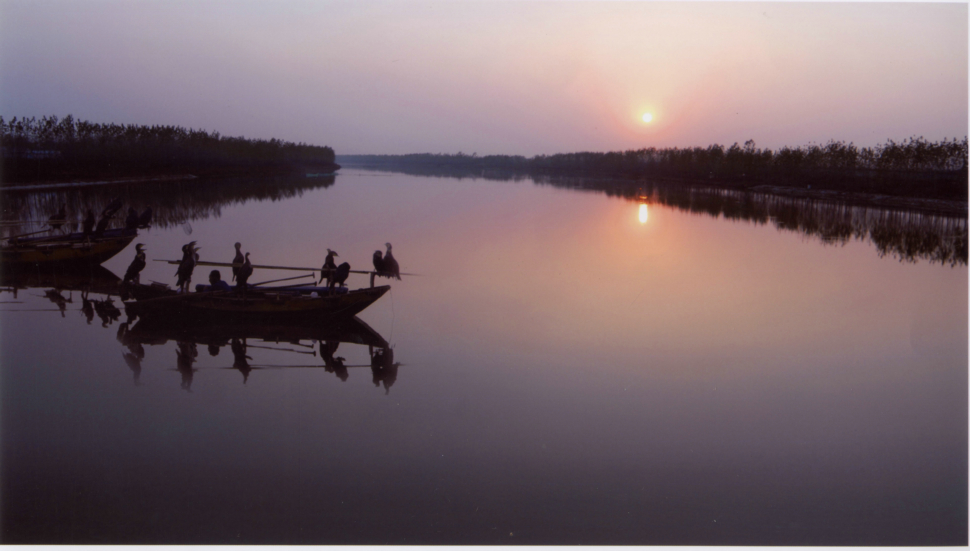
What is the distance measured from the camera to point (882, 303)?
460 inches

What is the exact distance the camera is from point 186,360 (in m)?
7.87

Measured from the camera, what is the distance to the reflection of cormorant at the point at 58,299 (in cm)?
1049

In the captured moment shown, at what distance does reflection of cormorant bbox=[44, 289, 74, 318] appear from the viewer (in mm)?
10492

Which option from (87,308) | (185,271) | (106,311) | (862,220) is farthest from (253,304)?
(862,220)

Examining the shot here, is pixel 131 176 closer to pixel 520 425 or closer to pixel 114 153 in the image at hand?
pixel 114 153

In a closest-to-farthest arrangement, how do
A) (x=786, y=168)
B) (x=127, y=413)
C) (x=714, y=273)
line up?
1. (x=127, y=413)
2. (x=714, y=273)
3. (x=786, y=168)

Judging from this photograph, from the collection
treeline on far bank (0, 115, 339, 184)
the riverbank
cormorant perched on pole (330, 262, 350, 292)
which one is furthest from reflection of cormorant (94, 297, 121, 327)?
the riverbank

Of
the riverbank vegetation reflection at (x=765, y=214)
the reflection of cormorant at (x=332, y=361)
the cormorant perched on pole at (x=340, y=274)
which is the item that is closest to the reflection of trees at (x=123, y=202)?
the riverbank vegetation reflection at (x=765, y=214)

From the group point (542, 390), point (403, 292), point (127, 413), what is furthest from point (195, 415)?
point (403, 292)

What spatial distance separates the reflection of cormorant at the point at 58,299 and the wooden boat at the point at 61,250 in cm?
122

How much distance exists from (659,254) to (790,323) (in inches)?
255

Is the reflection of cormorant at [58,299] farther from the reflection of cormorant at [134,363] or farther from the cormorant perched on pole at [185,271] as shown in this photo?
the reflection of cormorant at [134,363]

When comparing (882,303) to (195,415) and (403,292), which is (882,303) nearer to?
(403,292)

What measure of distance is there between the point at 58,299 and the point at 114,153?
33352mm
